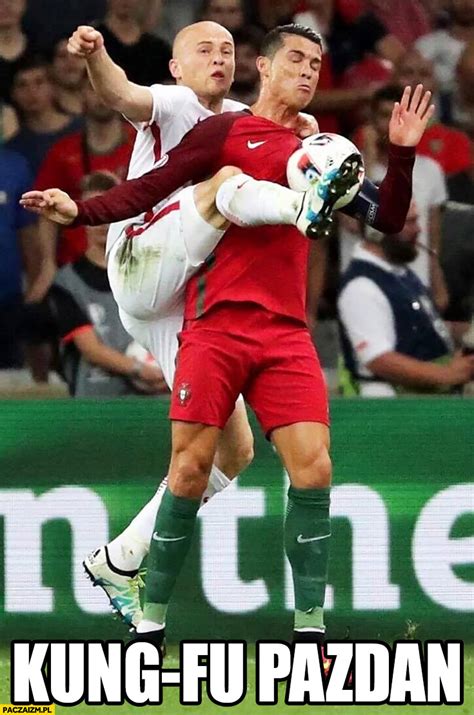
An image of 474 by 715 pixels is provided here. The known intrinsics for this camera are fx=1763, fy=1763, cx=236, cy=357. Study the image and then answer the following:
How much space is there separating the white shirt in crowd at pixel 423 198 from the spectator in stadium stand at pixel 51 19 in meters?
1.65

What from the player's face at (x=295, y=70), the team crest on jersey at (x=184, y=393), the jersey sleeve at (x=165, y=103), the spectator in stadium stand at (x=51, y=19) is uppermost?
the spectator in stadium stand at (x=51, y=19)

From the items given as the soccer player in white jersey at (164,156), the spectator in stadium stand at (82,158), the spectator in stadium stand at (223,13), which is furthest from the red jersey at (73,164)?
the soccer player in white jersey at (164,156)

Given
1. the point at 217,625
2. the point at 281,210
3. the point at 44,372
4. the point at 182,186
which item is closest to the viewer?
the point at 281,210

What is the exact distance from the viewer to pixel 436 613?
23.7 ft

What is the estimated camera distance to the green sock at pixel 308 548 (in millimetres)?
6020

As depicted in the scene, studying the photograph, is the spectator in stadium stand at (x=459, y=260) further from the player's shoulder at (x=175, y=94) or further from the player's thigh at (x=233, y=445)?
the player's shoulder at (x=175, y=94)

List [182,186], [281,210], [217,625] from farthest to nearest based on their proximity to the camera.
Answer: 1. [217,625]
2. [182,186]
3. [281,210]

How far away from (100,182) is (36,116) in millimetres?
655

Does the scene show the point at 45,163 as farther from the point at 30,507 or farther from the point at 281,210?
the point at 281,210

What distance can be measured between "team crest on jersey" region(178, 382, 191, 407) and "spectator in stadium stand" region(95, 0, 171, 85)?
3.05 metres

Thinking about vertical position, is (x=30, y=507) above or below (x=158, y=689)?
above

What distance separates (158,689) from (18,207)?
11.1ft

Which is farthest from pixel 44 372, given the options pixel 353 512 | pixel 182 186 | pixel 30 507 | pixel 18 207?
pixel 182 186

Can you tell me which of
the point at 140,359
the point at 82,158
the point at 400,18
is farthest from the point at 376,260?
the point at 82,158
